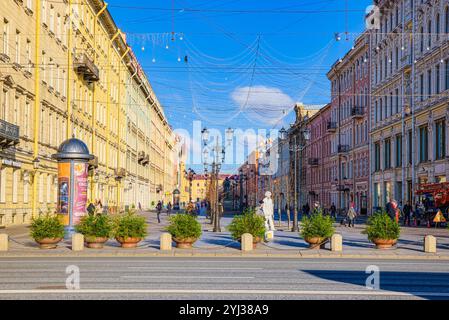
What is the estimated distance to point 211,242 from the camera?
88.3 ft

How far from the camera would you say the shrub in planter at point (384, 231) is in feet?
78.1

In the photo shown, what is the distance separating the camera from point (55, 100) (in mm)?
44500

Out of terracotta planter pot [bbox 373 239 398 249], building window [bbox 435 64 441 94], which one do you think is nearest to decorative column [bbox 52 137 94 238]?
terracotta planter pot [bbox 373 239 398 249]

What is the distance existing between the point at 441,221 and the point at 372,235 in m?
19.4

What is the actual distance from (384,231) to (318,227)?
2.43 metres

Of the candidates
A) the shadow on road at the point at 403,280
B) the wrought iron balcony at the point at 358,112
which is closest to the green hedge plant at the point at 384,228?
the shadow on road at the point at 403,280

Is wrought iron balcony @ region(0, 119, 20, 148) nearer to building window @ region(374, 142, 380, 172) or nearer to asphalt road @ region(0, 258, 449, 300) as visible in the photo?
asphalt road @ region(0, 258, 449, 300)

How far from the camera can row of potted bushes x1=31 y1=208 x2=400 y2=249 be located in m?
23.0

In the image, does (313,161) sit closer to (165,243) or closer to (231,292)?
(165,243)

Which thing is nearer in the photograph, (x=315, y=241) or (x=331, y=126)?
(x=315, y=241)

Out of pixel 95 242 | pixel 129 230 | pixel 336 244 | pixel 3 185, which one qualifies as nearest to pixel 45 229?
pixel 95 242

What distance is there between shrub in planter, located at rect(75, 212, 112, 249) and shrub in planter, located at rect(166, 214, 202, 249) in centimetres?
224
